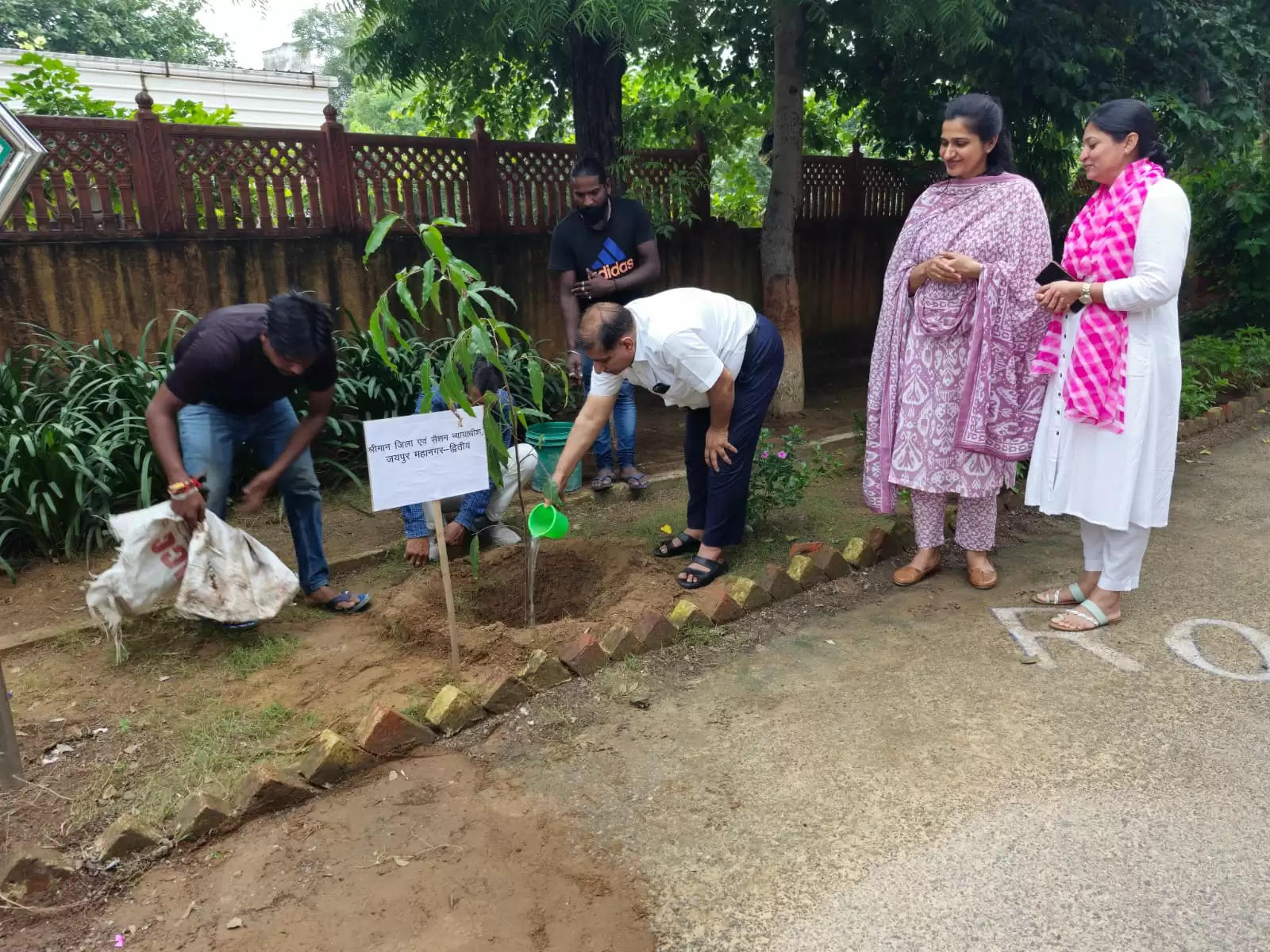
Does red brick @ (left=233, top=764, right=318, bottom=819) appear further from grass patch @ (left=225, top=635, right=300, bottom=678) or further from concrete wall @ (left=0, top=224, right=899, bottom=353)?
concrete wall @ (left=0, top=224, right=899, bottom=353)

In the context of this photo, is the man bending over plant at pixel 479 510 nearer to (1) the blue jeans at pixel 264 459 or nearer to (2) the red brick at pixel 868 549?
(1) the blue jeans at pixel 264 459

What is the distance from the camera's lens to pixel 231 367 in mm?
3197

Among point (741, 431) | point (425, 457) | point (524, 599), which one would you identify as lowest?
point (524, 599)

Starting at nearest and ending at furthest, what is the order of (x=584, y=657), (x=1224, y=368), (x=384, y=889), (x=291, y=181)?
1. (x=384, y=889)
2. (x=584, y=657)
3. (x=291, y=181)
4. (x=1224, y=368)

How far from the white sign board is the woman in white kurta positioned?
2116 millimetres

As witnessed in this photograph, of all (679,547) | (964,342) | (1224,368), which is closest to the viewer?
(964,342)

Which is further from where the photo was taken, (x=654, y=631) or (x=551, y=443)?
(x=551, y=443)

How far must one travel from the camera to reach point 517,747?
2799 millimetres

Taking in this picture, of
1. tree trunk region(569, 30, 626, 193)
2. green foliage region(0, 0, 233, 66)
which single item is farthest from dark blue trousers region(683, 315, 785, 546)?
green foliage region(0, 0, 233, 66)

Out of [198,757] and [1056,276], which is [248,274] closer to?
[198,757]

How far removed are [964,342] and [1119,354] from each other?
58 centimetres

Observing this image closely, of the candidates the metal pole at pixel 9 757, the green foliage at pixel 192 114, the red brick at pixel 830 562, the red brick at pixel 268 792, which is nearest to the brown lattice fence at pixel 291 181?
the green foliage at pixel 192 114

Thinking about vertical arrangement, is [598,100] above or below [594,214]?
above

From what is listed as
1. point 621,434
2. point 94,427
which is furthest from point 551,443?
point 94,427
